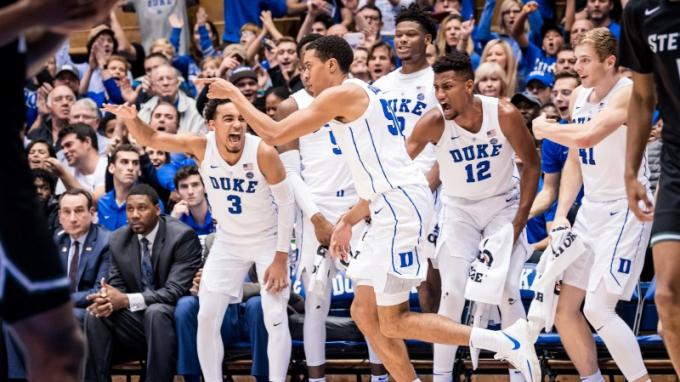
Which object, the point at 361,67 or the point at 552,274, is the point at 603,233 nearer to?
the point at 552,274

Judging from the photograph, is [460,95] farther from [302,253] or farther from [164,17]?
[164,17]

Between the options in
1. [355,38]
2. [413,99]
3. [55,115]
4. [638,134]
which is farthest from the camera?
[55,115]

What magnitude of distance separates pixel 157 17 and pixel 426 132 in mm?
6504

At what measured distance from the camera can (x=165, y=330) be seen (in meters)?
7.41

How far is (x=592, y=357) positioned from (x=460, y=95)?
1748 millimetres

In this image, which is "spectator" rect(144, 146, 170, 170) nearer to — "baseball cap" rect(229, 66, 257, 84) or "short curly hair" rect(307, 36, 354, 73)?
"baseball cap" rect(229, 66, 257, 84)

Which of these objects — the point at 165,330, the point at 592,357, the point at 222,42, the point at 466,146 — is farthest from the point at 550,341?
the point at 222,42

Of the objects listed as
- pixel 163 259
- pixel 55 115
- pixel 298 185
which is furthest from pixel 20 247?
pixel 55 115

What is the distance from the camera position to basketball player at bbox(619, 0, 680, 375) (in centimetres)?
433

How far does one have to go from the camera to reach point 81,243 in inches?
315

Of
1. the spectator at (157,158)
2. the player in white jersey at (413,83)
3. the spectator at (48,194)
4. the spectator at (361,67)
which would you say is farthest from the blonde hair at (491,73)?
the spectator at (48,194)

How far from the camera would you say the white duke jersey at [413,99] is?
7469 millimetres

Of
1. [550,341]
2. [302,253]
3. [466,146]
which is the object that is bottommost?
[550,341]

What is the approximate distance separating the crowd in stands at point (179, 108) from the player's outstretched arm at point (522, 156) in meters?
0.61
